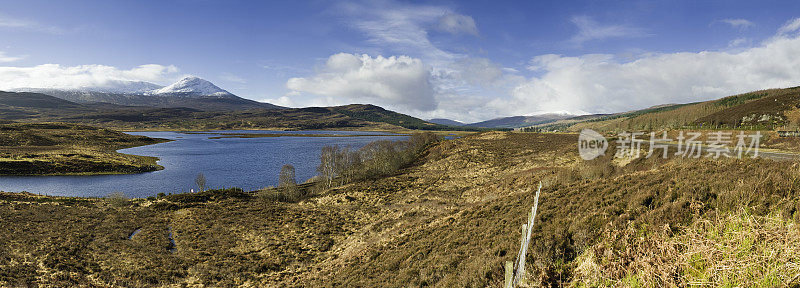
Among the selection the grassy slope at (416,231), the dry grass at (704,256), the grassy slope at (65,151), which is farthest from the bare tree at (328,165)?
the grassy slope at (65,151)

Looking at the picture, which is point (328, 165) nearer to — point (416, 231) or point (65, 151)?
point (416, 231)

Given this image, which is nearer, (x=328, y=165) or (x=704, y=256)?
(x=704, y=256)

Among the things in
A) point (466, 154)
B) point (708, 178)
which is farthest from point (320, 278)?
point (466, 154)

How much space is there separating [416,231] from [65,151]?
12457 cm

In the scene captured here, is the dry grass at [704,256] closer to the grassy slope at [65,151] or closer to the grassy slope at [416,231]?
the grassy slope at [416,231]

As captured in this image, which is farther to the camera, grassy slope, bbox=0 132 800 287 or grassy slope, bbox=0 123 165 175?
grassy slope, bbox=0 123 165 175

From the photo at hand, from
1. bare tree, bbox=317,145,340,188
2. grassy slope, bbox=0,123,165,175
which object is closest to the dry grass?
bare tree, bbox=317,145,340,188

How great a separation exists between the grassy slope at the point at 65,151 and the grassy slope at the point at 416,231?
4183cm

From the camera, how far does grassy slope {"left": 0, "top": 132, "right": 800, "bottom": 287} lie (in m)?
7.93

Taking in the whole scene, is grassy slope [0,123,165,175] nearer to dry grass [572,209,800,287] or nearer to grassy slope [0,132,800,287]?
grassy slope [0,132,800,287]

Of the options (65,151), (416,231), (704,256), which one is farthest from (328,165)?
(65,151)

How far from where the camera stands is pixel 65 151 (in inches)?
3324

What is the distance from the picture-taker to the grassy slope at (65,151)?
68750 millimetres

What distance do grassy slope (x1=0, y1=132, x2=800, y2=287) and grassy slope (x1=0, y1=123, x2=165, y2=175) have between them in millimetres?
41826
